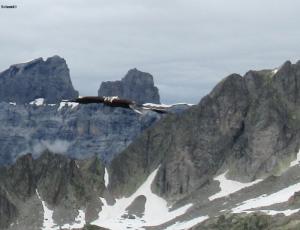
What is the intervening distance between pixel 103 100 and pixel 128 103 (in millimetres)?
1242

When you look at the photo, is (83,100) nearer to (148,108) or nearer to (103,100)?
(103,100)

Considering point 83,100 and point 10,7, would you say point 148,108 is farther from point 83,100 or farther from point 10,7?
point 10,7

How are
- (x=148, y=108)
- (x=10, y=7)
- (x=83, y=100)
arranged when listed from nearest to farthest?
(x=148, y=108), (x=83, y=100), (x=10, y=7)

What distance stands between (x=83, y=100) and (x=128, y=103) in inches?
82.3

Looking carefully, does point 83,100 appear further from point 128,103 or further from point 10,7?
point 10,7

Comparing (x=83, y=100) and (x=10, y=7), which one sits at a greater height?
(x=10, y=7)

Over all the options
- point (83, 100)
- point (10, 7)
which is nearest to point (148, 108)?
point (83, 100)

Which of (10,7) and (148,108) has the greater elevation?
(10,7)

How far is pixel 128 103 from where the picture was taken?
2955 cm

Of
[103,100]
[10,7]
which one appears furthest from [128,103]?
[10,7]

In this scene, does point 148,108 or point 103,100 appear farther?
point 103,100

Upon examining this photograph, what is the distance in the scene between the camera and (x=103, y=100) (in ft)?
98.5

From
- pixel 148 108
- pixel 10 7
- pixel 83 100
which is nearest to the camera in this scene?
pixel 148 108

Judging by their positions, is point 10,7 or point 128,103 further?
point 10,7
